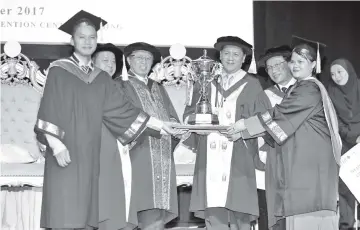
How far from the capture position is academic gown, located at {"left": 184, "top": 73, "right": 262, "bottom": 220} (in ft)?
17.1

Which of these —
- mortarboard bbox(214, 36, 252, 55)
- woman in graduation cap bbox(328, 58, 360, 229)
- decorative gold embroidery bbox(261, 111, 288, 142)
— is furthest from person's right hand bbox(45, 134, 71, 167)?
woman in graduation cap bbox(328, 58, 360, 229)

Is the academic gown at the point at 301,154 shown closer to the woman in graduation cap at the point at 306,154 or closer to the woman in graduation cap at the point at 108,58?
the woman in graduation cap at the point at 306,154

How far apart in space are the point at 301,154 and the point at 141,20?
9.92ft

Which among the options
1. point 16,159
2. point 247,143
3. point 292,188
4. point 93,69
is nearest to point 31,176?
point 16,159

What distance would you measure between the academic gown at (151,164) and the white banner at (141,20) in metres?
1.93

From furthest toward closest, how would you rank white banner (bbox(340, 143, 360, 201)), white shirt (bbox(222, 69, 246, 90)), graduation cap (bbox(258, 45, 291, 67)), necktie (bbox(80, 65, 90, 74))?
1. graduation cap (bbox(258, 45, 291, 67))
2. white banner (bbox(340, 143, 360, 201))
3. white shirt (bbox(222, 69, 246, 90))
4. necktie (bbox(80, 65, 90, 74))

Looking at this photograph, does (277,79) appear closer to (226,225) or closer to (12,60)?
(226,225)

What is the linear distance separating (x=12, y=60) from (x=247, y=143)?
9.88 ft

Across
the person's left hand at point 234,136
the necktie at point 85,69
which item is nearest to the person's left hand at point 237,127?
the person's left hand at point 234,136

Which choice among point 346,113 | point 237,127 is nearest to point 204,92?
point 237,127

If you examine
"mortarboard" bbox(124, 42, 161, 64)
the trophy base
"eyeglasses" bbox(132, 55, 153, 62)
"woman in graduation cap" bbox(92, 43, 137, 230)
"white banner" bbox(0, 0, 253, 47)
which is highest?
"white banner" bbox(0, 0, 253, 47)

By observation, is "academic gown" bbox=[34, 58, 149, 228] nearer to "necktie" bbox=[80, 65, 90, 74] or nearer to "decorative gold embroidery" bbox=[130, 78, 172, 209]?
"necktie" bbox=[80, 65, 90, 74]

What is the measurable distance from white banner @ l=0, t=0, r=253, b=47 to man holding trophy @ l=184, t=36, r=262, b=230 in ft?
6.38

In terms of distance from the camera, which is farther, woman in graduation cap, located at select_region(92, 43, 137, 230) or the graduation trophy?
the graduation trophy
